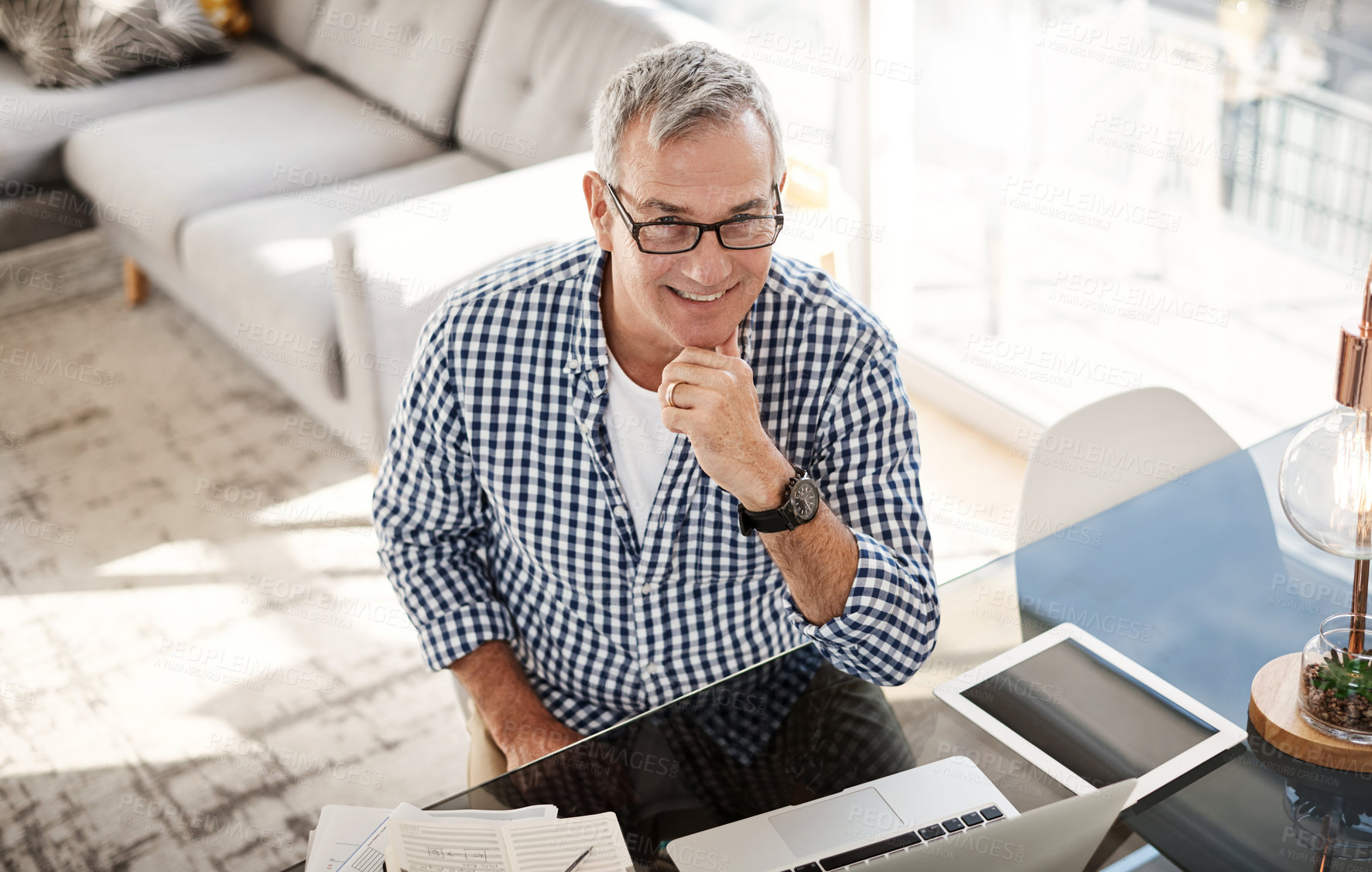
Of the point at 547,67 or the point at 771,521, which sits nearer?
the point at 771,521

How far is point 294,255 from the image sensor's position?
2709mm

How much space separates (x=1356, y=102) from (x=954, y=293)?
42.9 inches

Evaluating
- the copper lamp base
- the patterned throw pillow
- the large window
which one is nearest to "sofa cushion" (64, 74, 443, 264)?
the patterned throw pillow

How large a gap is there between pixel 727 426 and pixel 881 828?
0.41 metres

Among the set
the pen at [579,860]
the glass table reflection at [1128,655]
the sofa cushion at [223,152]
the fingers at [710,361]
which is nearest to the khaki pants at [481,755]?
the glass table reflection at [1128,655]

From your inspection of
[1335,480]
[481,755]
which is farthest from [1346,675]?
[481,755]

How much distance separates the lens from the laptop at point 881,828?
918mm

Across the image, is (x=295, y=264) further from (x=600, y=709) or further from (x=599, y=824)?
(x=599, y=824)

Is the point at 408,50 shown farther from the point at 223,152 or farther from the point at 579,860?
the point at 579,860

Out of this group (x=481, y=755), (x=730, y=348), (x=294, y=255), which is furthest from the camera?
(x=294, y=255)

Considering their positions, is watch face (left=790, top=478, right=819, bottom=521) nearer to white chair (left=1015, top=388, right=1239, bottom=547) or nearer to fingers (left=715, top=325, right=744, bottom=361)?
fingers (left=715, top=325, right=744, bottom=361)

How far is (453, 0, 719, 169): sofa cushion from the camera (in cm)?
267

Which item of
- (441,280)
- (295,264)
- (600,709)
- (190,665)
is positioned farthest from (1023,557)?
(295,264)

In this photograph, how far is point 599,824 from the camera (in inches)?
42.6
